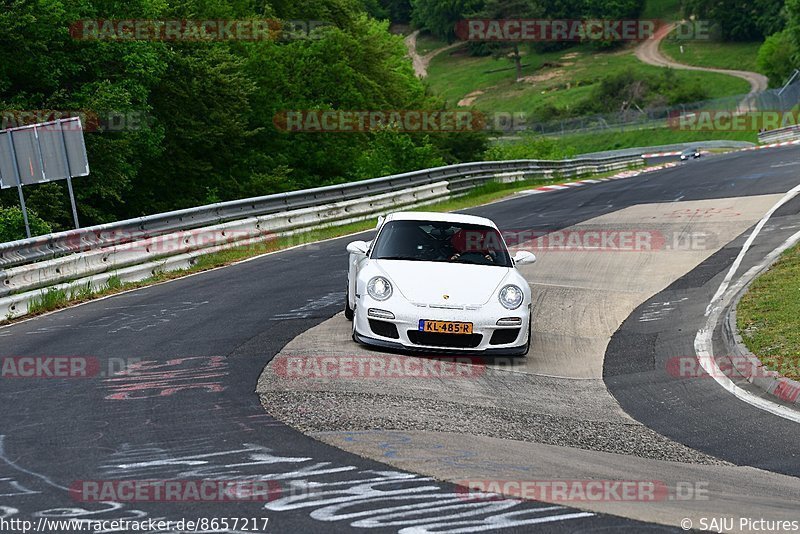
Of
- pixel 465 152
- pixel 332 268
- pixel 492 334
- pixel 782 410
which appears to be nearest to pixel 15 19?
pixel 332 268

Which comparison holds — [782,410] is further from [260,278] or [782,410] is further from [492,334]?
[260,278]

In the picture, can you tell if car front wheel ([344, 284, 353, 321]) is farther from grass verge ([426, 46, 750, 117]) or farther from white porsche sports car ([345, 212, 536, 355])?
grass verge ([426, 46, 750, 117])

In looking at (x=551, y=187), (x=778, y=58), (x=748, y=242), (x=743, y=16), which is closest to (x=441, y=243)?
(x=748, y=242)

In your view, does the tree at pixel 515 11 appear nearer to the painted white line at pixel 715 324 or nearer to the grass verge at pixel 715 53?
the grass verge at pixel 715 53

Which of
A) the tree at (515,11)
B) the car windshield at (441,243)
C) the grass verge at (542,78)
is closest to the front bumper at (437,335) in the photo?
the car windshield at (441,243)

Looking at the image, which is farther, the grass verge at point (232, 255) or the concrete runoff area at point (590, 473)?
the grass verge at point (232, 255)

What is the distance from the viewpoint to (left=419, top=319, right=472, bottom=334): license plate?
10.8 metres

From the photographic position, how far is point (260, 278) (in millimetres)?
17047

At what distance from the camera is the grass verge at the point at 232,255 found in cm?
1503
